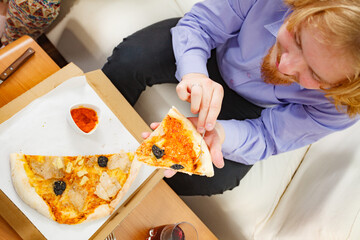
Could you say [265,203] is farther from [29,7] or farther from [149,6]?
[29,7]

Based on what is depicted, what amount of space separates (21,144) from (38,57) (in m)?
0.37

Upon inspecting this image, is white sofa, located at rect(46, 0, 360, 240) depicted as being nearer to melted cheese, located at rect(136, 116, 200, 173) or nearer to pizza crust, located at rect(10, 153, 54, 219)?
melted cheese, located at rect(136, 116, 200, 173)

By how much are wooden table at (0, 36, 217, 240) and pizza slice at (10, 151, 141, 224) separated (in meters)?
0.14

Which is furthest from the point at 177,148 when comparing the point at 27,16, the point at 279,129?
the point at 27,16

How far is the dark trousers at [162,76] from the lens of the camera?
4.69 feet

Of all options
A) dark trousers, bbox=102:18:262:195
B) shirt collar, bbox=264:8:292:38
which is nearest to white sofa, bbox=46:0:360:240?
dark trousers, bbox=102:18:262:195

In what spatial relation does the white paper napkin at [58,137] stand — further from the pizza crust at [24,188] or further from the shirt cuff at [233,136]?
the shirt cuff at [233,136]

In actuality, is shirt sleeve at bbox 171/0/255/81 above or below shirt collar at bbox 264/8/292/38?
above

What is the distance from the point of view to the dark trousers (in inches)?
56.3

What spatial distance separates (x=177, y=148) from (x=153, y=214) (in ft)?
1.13

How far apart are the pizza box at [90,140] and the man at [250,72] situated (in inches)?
5.6

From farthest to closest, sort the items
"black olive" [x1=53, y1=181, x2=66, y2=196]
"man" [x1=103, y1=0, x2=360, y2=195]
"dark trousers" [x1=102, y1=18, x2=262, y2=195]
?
1. "dark trousers" [x1=102, y1=18, x2=262, y2=195]
2. "black olive" [x1=53, y1=181, x2=66, y2=196]
3. "man" [x1=103, y1=0, x2=360, y2=195]

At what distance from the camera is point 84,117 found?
1.25 m

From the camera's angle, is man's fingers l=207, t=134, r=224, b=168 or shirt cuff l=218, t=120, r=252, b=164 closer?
man's fingers l=207, t=134, r=224, b=168
